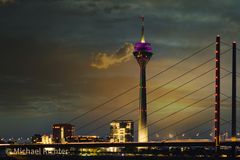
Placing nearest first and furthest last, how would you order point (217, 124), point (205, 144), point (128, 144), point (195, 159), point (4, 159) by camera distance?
point (217, 124) < point (205, 144) < point (128, 144) < point (195, 159) < point (4, 159)

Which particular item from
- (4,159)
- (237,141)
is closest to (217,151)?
(237,141)

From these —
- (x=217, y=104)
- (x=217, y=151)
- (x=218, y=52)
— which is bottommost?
(x=217, y=151)

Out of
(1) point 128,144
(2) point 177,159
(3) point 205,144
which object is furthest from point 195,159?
(3) point 205,144

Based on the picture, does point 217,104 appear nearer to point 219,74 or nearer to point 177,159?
point 219,74

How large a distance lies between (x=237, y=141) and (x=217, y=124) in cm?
792

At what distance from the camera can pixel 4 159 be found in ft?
367

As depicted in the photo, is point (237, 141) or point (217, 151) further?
point (237, 141)

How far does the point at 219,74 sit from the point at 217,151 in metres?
7.69

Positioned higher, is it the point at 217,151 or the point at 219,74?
the point at 219,74

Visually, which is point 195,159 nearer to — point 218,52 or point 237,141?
point 237,141

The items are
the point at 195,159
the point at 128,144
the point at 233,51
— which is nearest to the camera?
the point at 233,51

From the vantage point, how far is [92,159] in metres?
118

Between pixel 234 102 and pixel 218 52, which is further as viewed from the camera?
pixel 234 102

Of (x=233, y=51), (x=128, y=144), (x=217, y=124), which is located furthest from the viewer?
(x=128, y=144)
